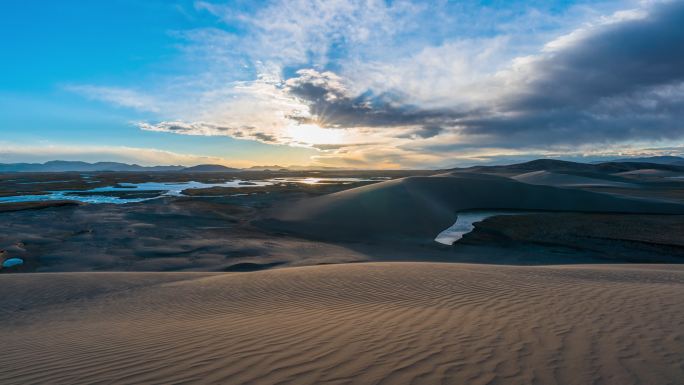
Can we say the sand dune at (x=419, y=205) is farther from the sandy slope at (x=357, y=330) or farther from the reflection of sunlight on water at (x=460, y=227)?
the sandy slope at (x=357, y=330)

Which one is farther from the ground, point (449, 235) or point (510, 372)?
point (510, 372)

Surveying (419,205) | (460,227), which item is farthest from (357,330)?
(419,205)

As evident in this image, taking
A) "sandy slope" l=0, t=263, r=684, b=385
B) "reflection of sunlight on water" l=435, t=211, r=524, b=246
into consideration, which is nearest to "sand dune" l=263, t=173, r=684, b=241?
"reflection of sunlight on water" l=435, t=211, r=524, b=246

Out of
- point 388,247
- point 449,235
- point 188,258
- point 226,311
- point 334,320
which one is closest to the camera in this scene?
point 334,320

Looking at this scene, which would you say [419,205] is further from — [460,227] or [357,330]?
[357,330]

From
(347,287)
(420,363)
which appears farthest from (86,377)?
(347,287)

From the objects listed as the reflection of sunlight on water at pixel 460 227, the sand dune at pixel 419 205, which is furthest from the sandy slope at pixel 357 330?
the sand dune at pixel 419 205

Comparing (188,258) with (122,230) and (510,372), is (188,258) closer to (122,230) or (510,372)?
(122,230)
